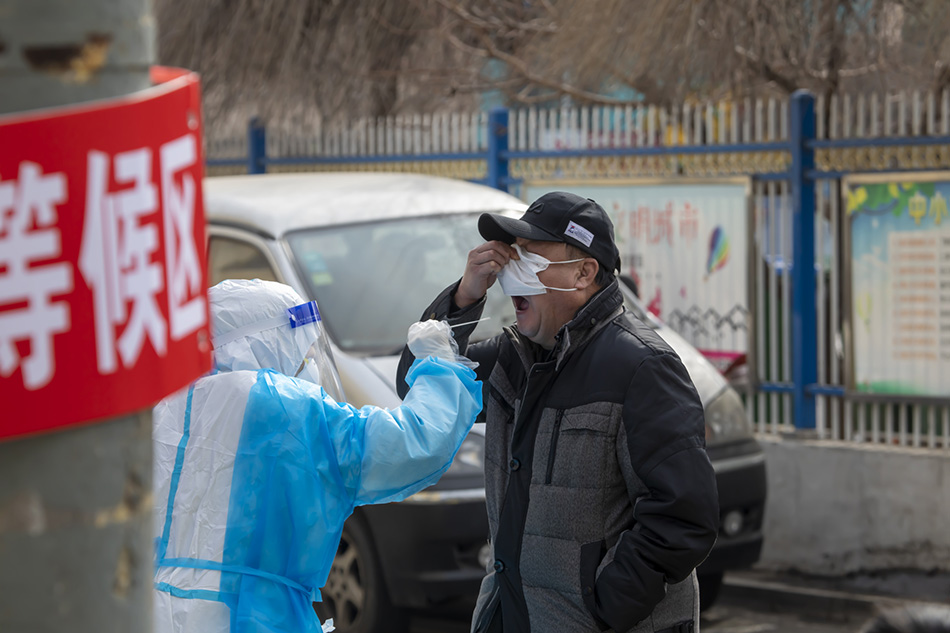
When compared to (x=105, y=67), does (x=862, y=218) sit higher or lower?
lower

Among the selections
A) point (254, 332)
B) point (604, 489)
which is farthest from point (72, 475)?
point (604, 489)

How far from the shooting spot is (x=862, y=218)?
7453 mm

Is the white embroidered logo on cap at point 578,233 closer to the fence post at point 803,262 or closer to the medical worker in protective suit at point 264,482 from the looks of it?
the medical worker in protective suit at point 264,482

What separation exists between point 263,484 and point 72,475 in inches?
55.2

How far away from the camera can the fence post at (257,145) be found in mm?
10984

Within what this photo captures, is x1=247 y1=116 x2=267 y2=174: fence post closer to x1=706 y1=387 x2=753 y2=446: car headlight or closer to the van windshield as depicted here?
the van windshield

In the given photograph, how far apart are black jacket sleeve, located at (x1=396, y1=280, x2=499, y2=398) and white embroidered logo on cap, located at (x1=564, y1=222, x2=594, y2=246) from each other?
0.30m

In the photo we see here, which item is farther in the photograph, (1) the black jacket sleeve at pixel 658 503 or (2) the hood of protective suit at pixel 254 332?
(1) the black jacket sleeve at pixel 658 503

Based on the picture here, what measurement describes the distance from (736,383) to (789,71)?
9.17ft

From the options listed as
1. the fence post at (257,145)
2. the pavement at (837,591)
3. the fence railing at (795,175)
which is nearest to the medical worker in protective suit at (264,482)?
the pavement at (837,591)

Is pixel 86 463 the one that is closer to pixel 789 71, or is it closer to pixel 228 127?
pixel 789 71

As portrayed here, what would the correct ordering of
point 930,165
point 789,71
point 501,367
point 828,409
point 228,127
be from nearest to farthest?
point 501,367, point 930,165, point 828,409, point 789,71, point 228,127

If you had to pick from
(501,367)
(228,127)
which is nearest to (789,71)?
(228,127)

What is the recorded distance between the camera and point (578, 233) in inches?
123
